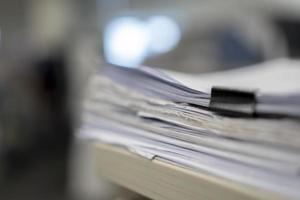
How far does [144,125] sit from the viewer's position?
0.90ft

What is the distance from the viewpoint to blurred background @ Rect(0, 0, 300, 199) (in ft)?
6.40

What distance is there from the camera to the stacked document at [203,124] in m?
0.18

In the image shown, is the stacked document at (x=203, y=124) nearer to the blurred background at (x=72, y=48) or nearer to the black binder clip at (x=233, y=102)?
the black binder clip at (x=233, y=102)

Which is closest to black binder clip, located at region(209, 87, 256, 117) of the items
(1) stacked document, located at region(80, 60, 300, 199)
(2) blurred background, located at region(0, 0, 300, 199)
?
(1) stacked document, located at region(80, 60, 300, 199)

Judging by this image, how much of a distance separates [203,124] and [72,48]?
3.06 metres

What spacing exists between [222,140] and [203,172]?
0.02 meters

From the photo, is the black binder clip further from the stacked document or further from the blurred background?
the blurred background

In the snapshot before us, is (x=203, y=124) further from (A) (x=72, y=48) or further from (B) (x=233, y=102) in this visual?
(A) (x=72, y=48)

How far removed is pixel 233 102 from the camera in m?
0.21

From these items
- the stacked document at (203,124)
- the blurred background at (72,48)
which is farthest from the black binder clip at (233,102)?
the blurred background at (72,48)

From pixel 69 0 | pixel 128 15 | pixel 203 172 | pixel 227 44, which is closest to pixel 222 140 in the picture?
pixel 203 172

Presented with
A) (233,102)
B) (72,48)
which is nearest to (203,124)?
(233,102)

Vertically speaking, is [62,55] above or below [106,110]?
below

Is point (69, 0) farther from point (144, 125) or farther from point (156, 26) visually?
point (144, 125)
